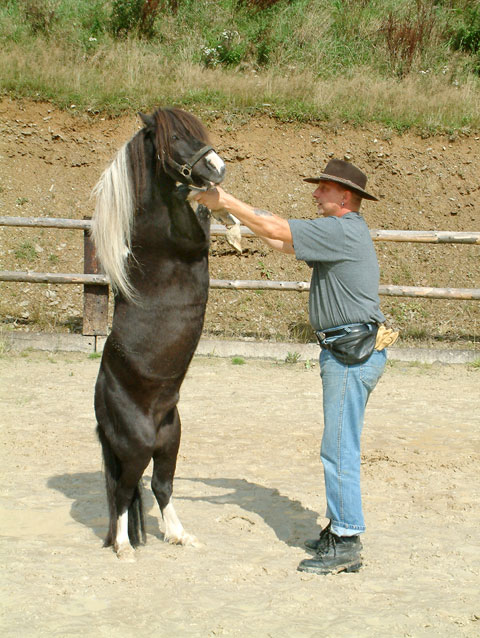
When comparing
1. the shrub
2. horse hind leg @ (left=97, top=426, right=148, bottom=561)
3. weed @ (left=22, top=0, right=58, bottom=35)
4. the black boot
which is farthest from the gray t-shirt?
weed @ (left=22, top=0, right=58, bottom=35)

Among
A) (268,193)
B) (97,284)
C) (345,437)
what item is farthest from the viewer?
(268,193)

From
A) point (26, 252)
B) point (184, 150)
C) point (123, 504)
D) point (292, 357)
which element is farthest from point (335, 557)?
point (26, 252)

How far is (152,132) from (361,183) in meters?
1.07

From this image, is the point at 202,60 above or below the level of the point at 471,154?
above

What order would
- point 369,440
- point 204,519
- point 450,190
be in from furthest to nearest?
point 450,190
point 369,440
point 204,519

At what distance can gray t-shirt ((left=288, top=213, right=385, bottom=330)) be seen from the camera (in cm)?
339

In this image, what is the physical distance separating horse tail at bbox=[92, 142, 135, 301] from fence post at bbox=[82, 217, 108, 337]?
5780 millimetres

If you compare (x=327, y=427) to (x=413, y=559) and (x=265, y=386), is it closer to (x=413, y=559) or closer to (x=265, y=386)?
(x=413, y=559)

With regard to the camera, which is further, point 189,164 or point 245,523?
point 245,523

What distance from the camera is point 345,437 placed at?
3.48 meters

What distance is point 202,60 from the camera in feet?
47.4

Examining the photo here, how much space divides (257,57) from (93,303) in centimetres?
800

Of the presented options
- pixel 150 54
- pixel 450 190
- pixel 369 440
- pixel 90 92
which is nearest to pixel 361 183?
pixel 369 440

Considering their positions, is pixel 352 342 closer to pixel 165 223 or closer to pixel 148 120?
pixel 165 223
